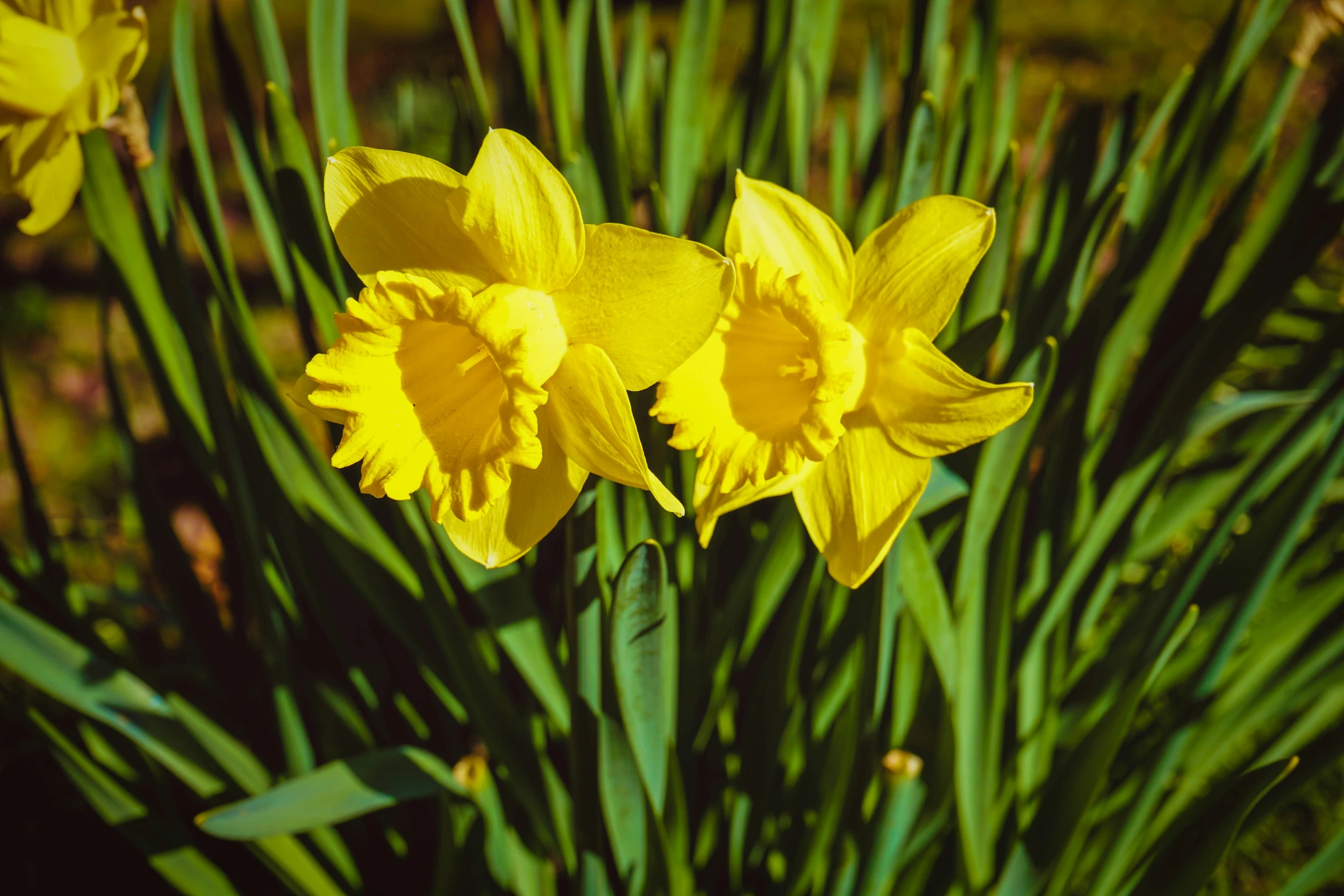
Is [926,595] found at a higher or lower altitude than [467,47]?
lower

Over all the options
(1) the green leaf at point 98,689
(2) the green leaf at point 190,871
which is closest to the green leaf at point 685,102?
(1) the green leaf at point 98,689

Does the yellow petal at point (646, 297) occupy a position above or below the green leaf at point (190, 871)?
above

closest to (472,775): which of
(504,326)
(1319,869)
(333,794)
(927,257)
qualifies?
(333,794)

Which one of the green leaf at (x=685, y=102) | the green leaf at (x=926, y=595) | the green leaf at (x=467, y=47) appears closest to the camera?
the green leaf at (x=926, y=595)

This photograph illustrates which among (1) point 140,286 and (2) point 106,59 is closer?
(2) point 106,59

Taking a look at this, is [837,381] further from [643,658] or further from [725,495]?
[643,658]

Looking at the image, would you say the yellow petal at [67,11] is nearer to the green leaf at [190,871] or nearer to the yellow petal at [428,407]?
the yellow petal at [428,407]
